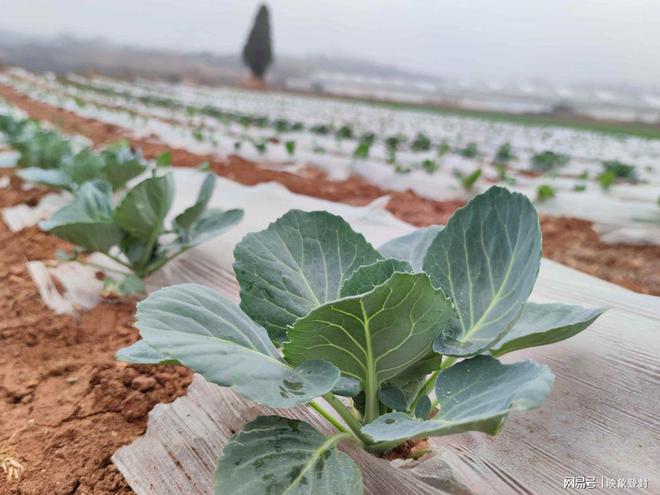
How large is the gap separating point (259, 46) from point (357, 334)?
30.2m

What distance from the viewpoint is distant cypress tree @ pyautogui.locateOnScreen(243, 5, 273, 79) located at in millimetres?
28625

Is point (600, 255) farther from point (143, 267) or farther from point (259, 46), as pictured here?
Result: point (259, 46)

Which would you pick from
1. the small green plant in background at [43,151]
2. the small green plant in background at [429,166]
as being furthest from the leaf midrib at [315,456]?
the small green plant in background at [429,166]

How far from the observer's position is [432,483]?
0.88 meters

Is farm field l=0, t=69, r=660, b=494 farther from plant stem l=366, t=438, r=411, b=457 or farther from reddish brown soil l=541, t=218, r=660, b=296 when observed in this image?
plant stem l=366, t=438, r=411, b=457

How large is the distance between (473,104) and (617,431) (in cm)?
2678

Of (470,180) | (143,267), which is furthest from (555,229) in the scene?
(143,267)

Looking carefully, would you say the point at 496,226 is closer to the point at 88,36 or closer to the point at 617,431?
the point at 617,431

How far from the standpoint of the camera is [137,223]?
1.74 metres

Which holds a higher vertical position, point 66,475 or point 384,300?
point 384,300

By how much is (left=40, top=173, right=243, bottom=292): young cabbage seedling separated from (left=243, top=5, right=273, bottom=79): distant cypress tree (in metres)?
29.0

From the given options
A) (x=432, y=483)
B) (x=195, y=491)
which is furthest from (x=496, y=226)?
(x=195, y=491)

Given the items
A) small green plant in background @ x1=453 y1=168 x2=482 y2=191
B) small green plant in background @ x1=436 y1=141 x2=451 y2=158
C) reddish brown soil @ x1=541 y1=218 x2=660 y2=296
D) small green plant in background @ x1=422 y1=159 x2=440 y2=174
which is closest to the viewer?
reddish brown soil @ x1=541 y1=218 x2=660 y2=296

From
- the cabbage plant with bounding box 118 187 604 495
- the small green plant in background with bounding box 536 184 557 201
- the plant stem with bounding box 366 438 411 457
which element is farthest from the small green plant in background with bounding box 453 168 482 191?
the plant stem with bounding box 366 438 411 457
